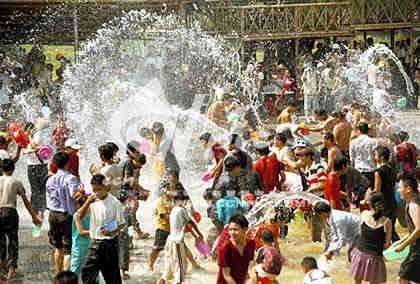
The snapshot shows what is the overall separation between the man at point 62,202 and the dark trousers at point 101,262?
2.96ft

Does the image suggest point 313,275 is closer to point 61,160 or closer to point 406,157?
point 61,160

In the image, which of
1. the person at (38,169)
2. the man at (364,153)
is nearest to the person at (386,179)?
the man at (364,153)

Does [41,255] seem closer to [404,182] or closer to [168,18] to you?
[404,182]

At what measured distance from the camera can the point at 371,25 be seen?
24.0m

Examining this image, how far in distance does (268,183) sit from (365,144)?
1.64 meters

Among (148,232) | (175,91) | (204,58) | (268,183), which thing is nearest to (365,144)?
(268,183)

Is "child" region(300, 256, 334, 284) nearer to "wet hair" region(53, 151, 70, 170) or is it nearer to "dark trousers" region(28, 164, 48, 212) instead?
"wet hair" region(53, 151, 70, 170)

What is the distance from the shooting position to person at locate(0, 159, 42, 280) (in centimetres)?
802

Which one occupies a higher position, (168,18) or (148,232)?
(168,18)

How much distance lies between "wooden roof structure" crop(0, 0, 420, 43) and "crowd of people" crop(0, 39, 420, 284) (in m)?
12.8

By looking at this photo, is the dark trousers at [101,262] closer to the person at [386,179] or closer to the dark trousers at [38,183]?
the person at [386,179]

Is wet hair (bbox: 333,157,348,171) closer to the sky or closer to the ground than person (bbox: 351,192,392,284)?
closer to the sky

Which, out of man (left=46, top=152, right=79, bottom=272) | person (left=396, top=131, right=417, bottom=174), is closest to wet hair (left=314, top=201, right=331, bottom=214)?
man (left=46, top=152, right=79, bottom=272)

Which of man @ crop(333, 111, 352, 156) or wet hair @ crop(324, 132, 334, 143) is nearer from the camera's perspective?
wet hair @ crop(324, 132, 334, 143)
